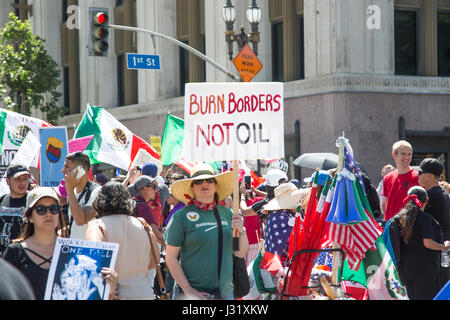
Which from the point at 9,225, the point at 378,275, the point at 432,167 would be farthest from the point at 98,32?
the point at 378,275

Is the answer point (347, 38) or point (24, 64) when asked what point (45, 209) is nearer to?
point (347, 38)

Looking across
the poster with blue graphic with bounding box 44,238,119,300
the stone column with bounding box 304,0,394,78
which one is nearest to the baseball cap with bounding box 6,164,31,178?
the poster with blue graphic with bounding box 44,238,119,300

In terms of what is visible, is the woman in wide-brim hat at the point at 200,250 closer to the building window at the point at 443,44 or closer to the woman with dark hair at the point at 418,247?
the woman with dark hair at the point at 418,247

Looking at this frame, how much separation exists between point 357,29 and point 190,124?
18001mm

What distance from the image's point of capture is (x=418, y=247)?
28.6ft

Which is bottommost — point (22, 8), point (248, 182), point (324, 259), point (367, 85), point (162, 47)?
point (324, 259)

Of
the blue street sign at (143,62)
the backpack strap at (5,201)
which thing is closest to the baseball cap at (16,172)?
the backpack strap at (5,201)

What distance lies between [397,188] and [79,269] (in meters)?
5.44

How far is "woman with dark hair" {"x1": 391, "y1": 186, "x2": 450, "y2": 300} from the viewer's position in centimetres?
863

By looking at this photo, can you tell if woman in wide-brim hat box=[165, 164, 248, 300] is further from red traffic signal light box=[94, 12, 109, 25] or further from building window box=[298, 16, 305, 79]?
building window box=[298, 16, 305, 79]

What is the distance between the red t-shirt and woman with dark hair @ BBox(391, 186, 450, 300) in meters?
1.49

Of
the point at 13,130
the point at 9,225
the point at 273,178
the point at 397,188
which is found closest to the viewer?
the point at 9,225

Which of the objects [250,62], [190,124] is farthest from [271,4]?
[190,124]

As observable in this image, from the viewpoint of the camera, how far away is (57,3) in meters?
39.8
